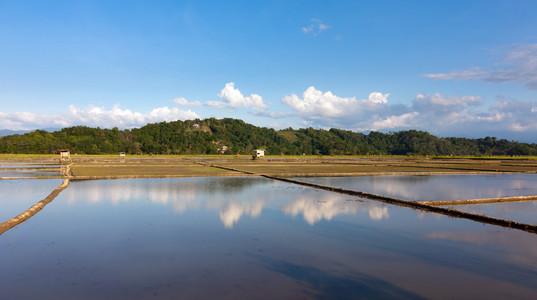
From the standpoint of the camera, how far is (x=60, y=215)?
14211 mm

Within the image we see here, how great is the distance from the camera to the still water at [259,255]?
6.96 meters

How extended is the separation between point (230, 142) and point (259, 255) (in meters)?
145

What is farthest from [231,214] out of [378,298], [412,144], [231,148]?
[412,144]

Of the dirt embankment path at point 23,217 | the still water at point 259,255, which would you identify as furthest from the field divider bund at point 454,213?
the dirt embankment path at point 23,217

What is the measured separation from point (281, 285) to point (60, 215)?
469 inches

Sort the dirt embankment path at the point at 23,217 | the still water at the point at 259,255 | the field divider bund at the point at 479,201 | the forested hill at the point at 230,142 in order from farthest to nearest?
1. the forested hill at the point at 230,142
2. the field divider bund at the point at 479,201
3. the dirt embankment path at the point at 23,217
4. the still water at the point at 259,255

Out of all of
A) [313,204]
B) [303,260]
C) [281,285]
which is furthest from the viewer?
[313,204]

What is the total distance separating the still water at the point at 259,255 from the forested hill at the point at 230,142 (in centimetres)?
10000

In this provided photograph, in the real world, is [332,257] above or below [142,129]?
below

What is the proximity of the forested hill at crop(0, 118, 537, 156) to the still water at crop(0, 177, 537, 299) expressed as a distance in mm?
99996

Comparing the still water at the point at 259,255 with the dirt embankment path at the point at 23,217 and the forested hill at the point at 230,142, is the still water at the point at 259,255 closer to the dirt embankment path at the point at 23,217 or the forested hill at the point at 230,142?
the dirt embankment path at the point at 23,217

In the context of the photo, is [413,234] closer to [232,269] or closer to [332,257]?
[332,257]

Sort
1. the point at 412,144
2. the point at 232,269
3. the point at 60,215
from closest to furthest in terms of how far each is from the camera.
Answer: the point at 232,269 → the point at 60,215 → the point at 412,144

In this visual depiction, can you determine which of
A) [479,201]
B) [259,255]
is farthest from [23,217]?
[479,201]
